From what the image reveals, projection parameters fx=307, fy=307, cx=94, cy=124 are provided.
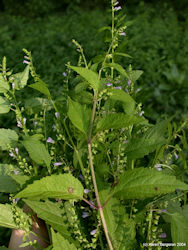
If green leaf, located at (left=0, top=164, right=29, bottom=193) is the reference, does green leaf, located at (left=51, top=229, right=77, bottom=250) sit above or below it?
below

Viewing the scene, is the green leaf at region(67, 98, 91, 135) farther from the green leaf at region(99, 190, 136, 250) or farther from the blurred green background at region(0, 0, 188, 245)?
the blurred green background at region(0, 0, 188, 245)

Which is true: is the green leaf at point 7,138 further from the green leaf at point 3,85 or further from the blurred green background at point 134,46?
the blurred green background at point 134,46

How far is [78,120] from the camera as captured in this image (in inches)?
22.9

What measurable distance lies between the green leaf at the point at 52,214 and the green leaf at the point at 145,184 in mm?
169

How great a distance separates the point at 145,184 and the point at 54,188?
16 cm

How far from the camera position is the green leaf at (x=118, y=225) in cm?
64

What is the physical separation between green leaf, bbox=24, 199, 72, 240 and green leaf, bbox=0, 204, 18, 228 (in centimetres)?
8

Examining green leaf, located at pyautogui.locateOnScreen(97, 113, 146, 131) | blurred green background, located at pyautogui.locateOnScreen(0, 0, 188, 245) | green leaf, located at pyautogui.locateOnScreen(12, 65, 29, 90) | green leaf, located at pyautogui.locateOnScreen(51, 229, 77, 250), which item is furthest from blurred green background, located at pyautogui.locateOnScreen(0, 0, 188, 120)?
green leaf, located at pyautogui.locateOnScreen(51, 229, 77, 250)

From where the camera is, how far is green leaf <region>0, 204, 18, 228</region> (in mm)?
701

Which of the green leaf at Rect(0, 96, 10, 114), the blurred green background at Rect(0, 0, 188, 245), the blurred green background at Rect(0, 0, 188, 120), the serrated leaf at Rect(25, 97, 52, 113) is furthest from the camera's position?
the blurred green background at Rect(0, 0, 188, 120)

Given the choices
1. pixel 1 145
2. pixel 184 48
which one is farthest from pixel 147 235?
pixel 184 48

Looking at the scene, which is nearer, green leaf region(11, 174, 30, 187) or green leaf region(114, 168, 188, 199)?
green leaf region(114, 168, 188, 199)

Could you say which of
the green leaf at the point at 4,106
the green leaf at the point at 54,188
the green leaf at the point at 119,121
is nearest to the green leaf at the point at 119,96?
the green leaf at the point at 119,121

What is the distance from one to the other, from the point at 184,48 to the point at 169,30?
585 mm
